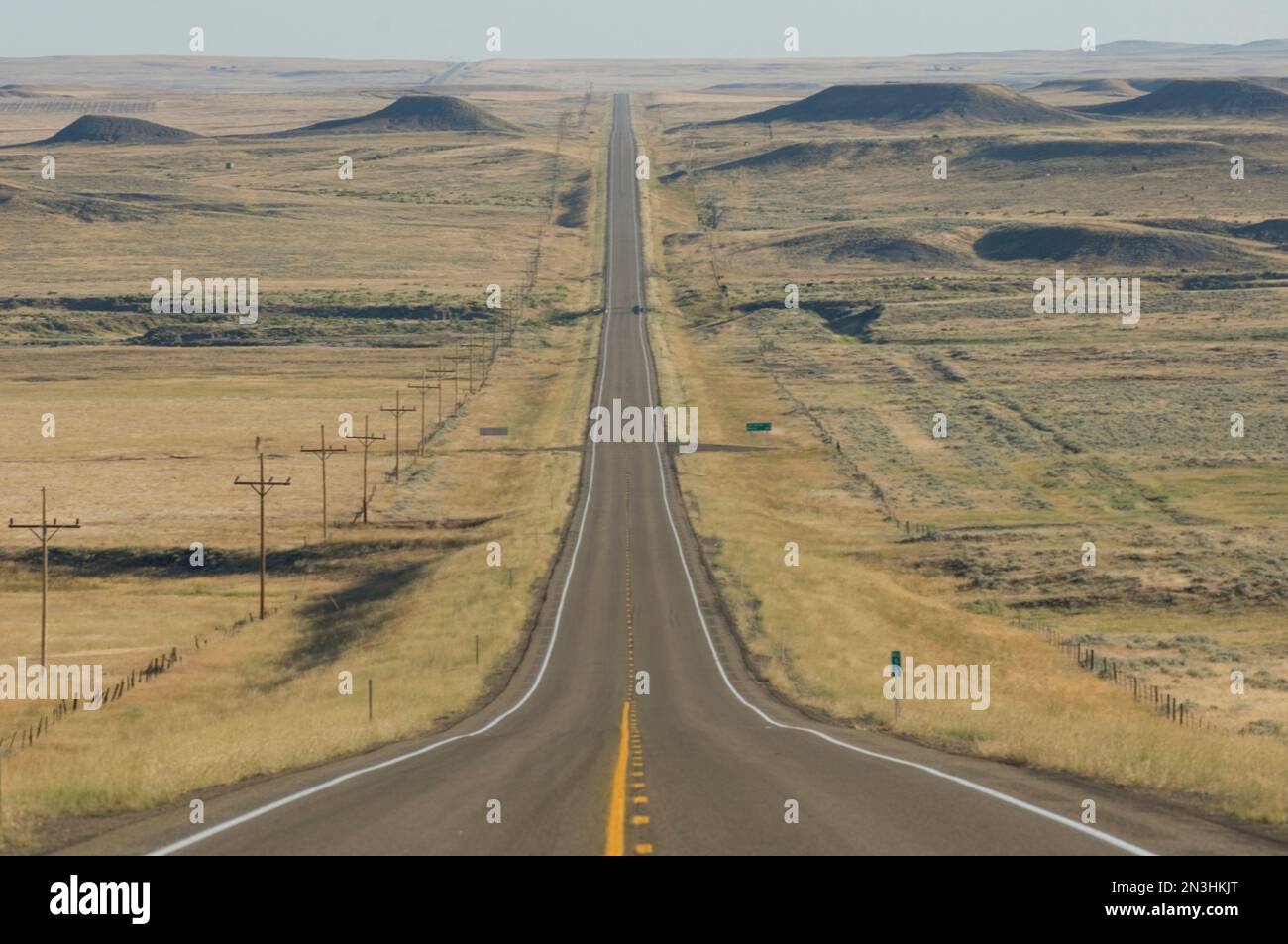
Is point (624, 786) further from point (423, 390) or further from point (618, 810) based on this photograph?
point (423, 390)

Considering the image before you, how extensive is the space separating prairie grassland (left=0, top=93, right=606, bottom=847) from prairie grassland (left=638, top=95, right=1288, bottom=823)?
36.3ft

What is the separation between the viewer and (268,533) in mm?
77750

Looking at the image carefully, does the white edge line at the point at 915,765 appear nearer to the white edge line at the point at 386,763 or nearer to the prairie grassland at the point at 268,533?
the white edge line at the point at 386,763

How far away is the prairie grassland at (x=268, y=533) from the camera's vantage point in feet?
117

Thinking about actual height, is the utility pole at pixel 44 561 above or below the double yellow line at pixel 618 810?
below

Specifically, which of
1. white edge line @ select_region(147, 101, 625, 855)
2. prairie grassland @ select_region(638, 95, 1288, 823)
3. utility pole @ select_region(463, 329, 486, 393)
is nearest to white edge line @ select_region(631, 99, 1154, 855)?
prairie grassland @ select_region(638, 95, 1288, 823)

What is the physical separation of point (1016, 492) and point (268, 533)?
145 feet

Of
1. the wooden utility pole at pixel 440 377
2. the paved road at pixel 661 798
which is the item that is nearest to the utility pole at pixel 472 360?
the wooden utility pole at pixel 440 377

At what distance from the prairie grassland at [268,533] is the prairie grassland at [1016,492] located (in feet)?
36.3

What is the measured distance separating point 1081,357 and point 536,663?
4000 inches

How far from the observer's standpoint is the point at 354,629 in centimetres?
5912

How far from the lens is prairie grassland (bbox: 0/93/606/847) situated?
35781mm

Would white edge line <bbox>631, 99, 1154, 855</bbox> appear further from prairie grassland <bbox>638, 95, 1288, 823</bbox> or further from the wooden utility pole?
the wooden utility pole
